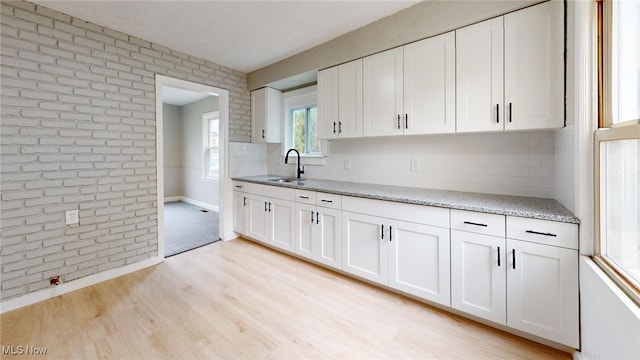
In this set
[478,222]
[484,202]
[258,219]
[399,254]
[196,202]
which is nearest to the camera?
[478,222]

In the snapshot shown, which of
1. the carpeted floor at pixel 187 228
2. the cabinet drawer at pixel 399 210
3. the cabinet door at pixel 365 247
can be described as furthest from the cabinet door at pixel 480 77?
the carpeted floor at pixel 187 228

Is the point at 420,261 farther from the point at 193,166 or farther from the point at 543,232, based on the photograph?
the point at 193,166

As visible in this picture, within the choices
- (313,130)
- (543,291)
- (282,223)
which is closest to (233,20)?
(313,130)

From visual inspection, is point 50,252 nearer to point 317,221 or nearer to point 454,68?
point 317,221

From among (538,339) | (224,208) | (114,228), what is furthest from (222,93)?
(538,339)

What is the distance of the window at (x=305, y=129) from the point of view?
3711 millimetres

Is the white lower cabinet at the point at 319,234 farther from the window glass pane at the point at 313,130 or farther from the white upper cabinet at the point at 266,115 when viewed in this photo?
the white upper cabinet at the point at 266,115

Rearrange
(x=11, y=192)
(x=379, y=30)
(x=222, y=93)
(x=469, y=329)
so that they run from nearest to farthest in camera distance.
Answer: (x=469, y=329) → (x=11, y=192) → (x=379, y=30) → (x=222, y=93)

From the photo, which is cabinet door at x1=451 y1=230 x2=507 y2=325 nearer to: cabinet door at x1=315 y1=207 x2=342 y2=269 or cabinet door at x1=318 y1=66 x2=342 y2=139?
cabinet door at x1=315 y1=207 x2=342 y2=269

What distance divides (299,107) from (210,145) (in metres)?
3.03

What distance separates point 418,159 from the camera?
8.47 ft

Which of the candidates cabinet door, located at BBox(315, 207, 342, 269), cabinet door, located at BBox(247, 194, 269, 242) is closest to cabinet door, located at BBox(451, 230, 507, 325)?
cabinet door, located at BBox(315, 207, 342, 269)

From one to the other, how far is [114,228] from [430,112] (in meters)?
3.29

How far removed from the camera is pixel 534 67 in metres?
1.72
